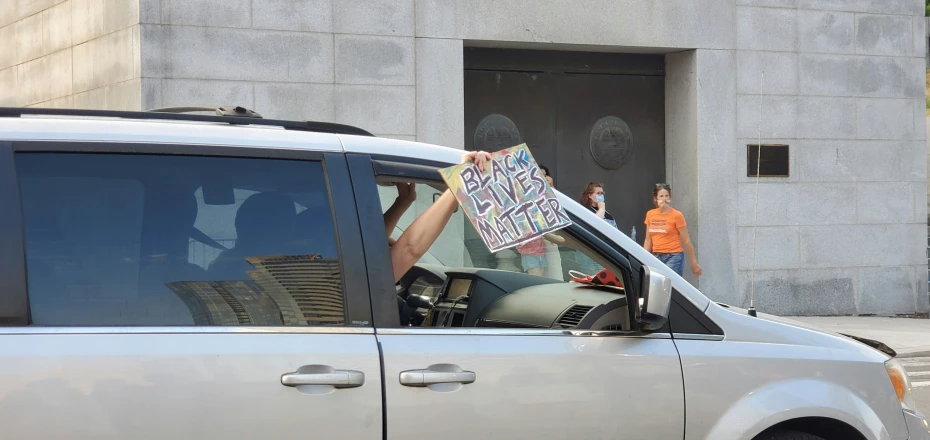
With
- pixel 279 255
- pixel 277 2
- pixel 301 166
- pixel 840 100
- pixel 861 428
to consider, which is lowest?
pixel 861 428

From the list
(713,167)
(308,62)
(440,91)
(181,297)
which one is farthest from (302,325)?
(713,167)

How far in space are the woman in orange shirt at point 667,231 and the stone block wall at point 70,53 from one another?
569 cm

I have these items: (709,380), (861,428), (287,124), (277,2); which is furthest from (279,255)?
(277,2)

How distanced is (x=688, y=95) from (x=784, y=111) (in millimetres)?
1284

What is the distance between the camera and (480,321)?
4.24m

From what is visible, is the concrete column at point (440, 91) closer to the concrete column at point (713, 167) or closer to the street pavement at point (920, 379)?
the concrete column at point (713, 167)

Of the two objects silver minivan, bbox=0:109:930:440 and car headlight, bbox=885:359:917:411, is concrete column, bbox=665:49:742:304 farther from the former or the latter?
silver minivan, bbox=0:109:930:440

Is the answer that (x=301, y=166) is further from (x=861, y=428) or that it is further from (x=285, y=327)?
Answer: (x=861, y=428)

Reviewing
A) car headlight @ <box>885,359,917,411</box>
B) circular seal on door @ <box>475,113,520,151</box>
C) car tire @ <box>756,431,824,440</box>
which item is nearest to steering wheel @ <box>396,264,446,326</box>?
car tire @ <box>756,431,824,440</box>

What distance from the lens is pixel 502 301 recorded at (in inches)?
167

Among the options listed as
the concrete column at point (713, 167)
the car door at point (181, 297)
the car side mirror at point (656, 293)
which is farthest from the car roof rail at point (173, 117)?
the concrete column at point (713, 167)

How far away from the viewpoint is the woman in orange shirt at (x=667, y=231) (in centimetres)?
1218

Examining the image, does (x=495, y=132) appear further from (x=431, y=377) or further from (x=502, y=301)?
(x=431, y=377)

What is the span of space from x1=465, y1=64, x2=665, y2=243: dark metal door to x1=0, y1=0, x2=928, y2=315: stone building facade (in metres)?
0.15
